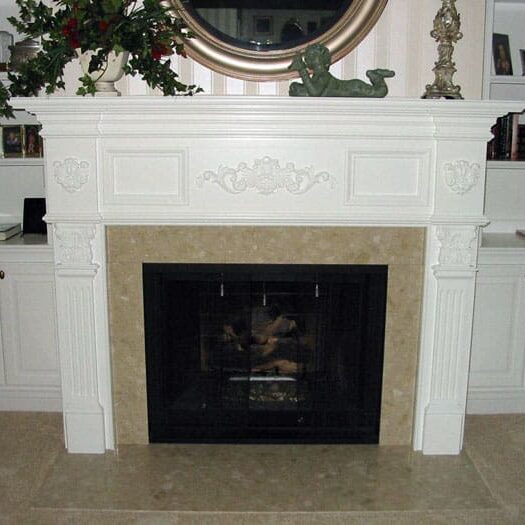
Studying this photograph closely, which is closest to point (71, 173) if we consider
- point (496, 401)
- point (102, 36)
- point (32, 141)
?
point (102, 36)

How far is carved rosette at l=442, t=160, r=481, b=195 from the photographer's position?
258 cm

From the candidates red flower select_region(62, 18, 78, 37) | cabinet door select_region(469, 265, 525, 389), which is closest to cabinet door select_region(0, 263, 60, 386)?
red flower select_region(62, 18, 78, 37)

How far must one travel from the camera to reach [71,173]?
2.58m

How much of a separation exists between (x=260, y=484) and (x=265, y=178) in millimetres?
1203

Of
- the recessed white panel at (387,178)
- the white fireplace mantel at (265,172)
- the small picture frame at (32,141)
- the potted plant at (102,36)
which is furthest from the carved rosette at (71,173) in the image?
the recessed white panel at (387,178)

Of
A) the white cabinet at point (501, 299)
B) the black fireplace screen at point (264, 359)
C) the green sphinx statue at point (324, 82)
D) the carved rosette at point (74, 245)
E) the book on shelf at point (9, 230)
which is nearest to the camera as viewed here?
the green sphinx statue at point (324, 82)

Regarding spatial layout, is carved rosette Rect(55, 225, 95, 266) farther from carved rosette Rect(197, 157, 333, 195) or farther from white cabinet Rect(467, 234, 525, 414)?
white cabinet Rect(467, 234, 525, 414)

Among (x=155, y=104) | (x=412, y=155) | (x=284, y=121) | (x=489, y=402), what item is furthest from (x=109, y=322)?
(x=489, y=402)

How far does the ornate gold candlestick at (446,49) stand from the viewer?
2.58 m

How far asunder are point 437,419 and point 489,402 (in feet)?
1.68

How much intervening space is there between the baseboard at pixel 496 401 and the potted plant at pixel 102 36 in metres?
1.93

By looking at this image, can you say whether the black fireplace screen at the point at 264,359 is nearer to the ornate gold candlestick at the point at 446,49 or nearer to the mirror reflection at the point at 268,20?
the ornate gold candlestick at the point at 446,49

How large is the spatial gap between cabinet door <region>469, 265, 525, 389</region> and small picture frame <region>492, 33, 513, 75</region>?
96 cm

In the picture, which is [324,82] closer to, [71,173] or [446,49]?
[446,49]
